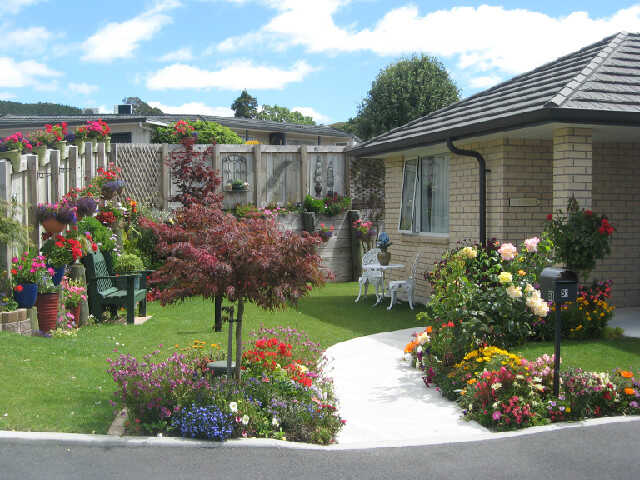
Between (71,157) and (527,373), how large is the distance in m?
8.99

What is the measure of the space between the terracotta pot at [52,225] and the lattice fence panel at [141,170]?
584 centimetres

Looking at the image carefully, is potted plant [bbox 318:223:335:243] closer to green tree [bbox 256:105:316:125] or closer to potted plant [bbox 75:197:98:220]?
potted plant [bbox 75:197:98:220]

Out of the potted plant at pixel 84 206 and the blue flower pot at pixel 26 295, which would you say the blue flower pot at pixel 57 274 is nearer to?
the blue flower pot at pixel 26 295

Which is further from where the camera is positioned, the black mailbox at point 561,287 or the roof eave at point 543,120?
the roof eave at point 543,120

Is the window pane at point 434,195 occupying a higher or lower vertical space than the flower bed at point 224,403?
higher

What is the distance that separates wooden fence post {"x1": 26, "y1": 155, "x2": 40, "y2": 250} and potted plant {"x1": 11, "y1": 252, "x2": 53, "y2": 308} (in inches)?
38.1

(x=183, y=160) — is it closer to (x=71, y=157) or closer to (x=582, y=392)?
(x=71, y=157)

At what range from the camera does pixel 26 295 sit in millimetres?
7996

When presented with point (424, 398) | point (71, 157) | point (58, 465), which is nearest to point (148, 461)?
point (58, 465)

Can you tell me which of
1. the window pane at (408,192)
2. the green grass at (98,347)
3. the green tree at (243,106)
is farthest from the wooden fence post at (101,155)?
the green tree at (243,106)

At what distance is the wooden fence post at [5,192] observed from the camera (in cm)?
801

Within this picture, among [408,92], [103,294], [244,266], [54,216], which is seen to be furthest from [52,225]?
[408,92]

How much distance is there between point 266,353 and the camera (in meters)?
6.20

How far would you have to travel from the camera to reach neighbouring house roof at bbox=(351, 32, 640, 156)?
760 cm
